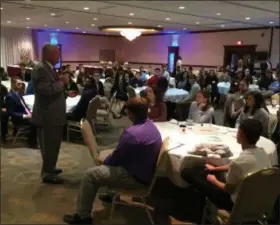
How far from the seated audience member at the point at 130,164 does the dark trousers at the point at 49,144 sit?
93 cm

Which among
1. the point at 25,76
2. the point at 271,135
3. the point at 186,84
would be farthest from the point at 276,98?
the point at 25,76

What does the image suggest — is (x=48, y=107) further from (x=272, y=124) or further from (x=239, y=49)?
(x=239, y=49)

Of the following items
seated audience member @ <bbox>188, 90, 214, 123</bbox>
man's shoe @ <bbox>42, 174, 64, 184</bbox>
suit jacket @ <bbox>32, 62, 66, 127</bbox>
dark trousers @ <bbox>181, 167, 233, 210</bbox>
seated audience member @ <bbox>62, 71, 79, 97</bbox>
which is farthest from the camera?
seated audience member @ <bbox>62, 71, 79, 97</bbox>

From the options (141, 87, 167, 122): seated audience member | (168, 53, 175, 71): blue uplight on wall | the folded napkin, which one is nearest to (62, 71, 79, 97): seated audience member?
(141, 87, 167, 122): seated audience member

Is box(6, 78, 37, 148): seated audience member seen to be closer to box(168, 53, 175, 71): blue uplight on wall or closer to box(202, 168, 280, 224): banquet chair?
box(202, 168, 280, 224): banquet chair

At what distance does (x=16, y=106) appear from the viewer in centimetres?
461

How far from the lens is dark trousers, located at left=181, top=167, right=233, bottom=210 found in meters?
2.31

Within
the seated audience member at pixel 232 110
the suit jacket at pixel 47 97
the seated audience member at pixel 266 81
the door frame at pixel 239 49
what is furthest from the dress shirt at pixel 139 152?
the door frame at pixel 239 49

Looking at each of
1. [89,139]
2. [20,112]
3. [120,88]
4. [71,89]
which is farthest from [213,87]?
[89,139]

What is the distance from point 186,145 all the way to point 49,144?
4.72ft

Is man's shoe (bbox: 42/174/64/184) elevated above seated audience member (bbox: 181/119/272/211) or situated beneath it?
situated beneath

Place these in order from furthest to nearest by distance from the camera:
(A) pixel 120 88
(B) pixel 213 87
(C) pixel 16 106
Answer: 1. (B) pixel 213 87
2. (A) pixel 120 88
3. (C) pixel 16 106

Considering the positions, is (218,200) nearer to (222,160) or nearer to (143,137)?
(222,160)

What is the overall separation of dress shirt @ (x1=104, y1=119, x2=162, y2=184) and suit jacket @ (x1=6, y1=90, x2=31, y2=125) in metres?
2.34
